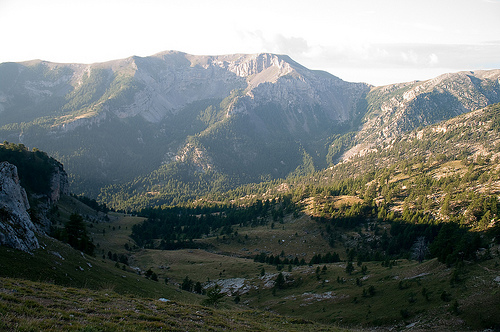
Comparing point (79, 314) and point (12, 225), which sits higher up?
point (12, 225)

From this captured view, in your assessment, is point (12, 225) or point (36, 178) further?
point (36, 178)

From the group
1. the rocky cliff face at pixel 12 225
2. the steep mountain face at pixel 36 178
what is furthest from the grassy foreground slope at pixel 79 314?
the steep mountain face at pixel 36 178

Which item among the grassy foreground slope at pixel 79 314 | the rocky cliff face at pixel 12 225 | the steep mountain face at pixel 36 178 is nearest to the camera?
the grassy foreground slope at pixel 79 314

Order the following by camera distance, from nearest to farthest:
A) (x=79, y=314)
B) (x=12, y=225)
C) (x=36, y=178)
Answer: (x=79, y=314), (x=12, y=225), (x=36, y=178)

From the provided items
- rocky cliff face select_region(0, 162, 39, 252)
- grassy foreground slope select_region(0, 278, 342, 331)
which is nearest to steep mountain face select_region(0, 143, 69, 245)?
rocky cliff face select_region(0, 162, 39, 252)

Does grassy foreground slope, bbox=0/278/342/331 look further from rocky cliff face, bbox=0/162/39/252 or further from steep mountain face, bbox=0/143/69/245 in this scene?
steep mountain face, bbox=0/143/69/245

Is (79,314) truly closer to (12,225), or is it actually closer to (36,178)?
(12,225)

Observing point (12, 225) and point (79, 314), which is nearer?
point (79, 314)

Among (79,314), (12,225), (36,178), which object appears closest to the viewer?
(79,314)

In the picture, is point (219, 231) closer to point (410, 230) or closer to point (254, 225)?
point (254, 225)

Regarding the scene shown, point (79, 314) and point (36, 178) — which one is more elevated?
point (36, 178)

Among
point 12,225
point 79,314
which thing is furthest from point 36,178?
point 79,314

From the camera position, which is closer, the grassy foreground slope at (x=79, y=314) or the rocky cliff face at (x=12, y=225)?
the grassy foreground slope at (x=79, y=314)

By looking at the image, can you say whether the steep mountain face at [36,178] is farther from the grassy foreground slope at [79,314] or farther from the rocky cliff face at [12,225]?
the grassy foreground slope at [79,314]
